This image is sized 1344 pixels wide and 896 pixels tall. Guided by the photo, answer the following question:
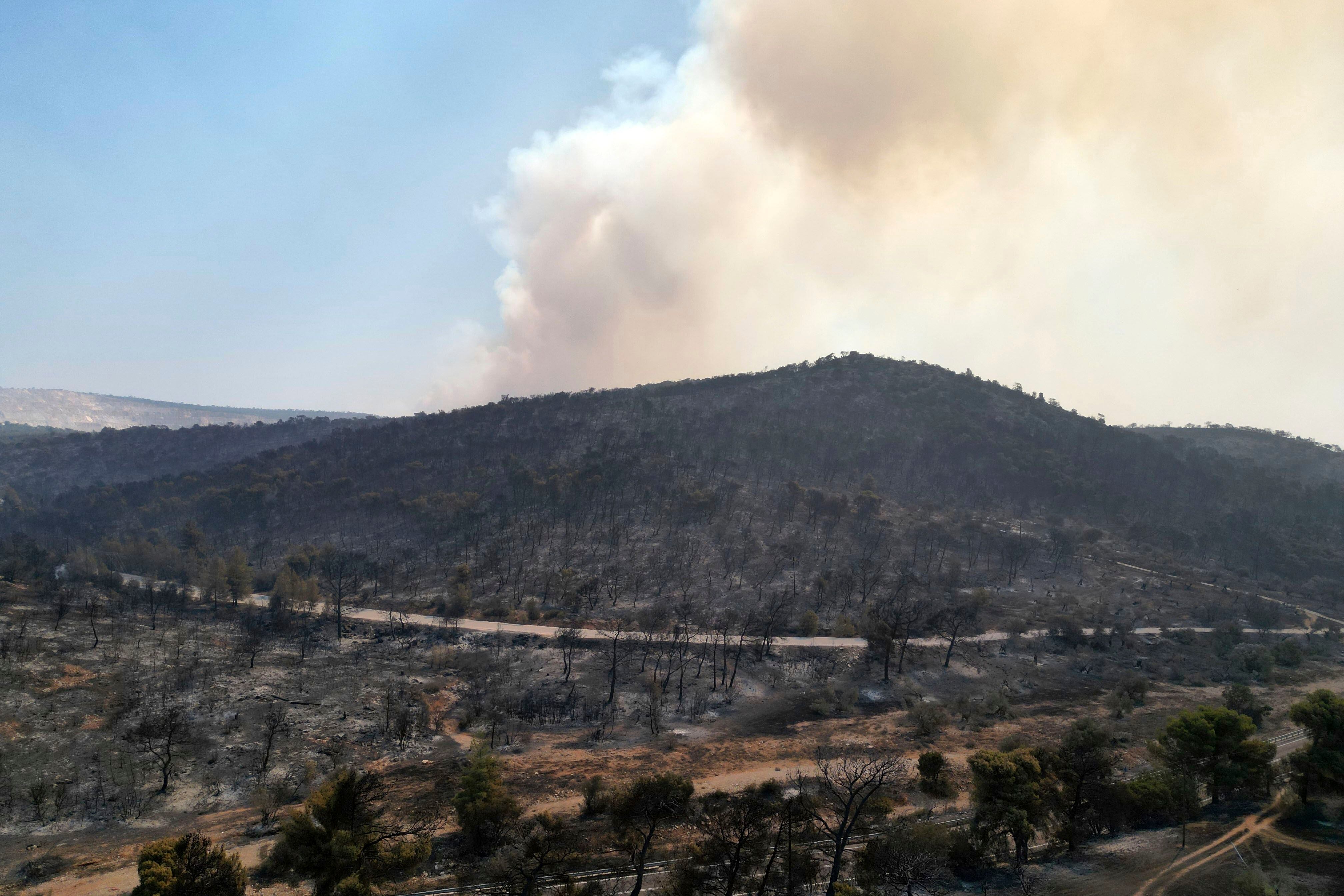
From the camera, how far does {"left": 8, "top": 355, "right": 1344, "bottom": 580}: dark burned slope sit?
4783 inches

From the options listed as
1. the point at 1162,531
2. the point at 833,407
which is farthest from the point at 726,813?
the point at 833,407

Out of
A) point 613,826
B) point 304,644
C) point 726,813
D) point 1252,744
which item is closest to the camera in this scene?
point 726,813

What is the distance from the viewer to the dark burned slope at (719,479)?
121500 mm

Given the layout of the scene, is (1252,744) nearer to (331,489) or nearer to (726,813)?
(726,813)

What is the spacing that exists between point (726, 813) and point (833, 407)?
165714 millimetres

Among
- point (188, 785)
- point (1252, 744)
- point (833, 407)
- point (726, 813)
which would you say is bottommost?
point (188, 785)

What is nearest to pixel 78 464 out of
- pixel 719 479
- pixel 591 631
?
pixel 719 479

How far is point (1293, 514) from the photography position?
138500 millimetres

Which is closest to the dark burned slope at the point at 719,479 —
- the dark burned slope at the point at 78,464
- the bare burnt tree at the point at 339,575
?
the bare burnt tree at the point at 339,575

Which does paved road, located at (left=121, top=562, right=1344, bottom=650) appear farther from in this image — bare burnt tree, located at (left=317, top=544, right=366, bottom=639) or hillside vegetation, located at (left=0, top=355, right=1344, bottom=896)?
bare burnt tree, located at (left=317, top=544, right=366, bottom=639)

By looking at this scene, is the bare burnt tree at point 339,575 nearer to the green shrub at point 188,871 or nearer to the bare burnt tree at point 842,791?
the green shrub at point 188,871

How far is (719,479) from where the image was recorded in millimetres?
133875

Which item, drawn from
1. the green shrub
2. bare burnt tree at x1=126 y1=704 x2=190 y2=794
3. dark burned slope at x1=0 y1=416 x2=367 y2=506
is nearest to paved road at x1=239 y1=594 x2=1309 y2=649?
bare burnt tree at x1=126 y1=704 x2=190 y2=794

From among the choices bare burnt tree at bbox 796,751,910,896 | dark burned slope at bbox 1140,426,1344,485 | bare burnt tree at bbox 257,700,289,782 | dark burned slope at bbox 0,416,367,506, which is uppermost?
dark burned slope at bbox 1140,426,1344,485
